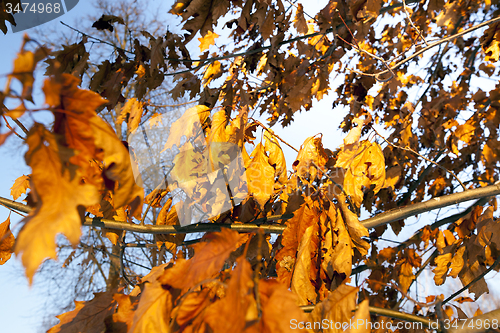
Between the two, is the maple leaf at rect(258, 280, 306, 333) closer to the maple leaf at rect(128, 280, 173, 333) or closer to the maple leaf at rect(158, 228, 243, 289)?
the maple leaf at rect(158, 228, 243, 289)

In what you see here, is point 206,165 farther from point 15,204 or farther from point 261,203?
point 15,204

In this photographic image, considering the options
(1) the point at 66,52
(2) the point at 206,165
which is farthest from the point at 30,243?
(1) the point at 66,52

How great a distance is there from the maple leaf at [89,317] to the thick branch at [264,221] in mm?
232

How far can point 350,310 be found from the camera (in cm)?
59

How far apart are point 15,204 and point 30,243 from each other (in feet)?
2.57

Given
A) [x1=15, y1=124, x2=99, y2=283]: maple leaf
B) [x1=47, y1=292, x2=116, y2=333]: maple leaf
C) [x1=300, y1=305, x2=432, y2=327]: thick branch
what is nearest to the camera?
[x1=15, y1=124, x2=99, y2=283]: maple leaf

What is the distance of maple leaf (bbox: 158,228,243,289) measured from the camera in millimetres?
528

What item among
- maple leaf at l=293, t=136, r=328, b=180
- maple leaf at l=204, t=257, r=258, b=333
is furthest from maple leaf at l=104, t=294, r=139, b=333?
maple leaf at l=293, t=136, r=328, b=180

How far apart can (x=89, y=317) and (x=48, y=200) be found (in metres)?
0.63

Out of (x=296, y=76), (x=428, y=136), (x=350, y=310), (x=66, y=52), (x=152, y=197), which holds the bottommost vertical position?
(x=350, y=310)

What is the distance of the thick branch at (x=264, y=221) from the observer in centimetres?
94

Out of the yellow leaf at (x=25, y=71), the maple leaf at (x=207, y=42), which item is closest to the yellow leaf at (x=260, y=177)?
the yellow leaf at (x=25, y=71)

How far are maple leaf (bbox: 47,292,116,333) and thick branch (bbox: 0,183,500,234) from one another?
23 cm

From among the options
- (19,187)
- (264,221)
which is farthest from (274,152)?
(19,187)
